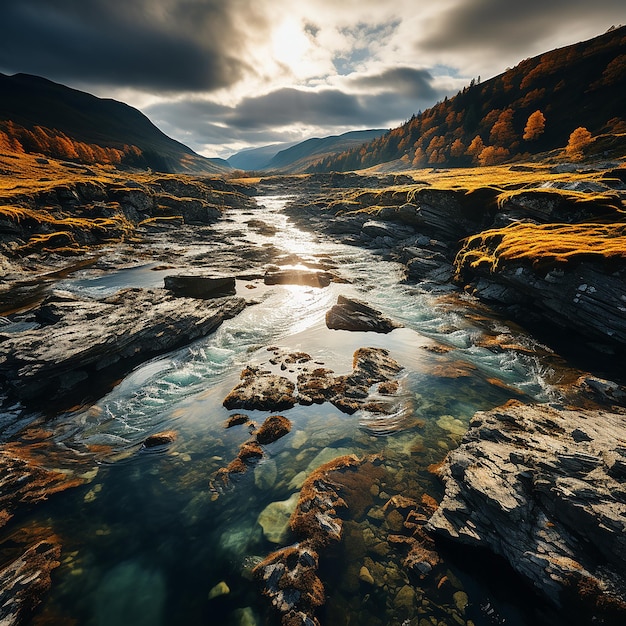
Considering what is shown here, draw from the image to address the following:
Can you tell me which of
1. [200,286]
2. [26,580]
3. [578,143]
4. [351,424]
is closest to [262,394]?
[351,424]

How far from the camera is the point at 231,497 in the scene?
14625 mm

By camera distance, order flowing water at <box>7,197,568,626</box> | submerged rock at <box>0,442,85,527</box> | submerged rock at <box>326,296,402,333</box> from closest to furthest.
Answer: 1. flowing water at <box>7,197,568,626</box>
2. submerged rock at <box>0,442,85,527</box>
3. submerged rock at <box>326,296,402,333</box>

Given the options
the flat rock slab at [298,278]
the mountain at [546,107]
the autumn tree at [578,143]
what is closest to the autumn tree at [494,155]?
the mountain at [546,107]

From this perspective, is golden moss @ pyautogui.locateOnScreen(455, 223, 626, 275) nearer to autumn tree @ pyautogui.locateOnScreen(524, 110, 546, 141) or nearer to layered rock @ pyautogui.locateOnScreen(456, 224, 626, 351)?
layered rock @ pyautogui.locateOnScreen(456, 224, 626, 351)

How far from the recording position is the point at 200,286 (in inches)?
1586

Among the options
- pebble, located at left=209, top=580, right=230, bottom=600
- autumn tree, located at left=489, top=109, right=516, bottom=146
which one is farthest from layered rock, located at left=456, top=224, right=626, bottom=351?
autumn tree, located at left=489, top=109, right=516, bottom=146

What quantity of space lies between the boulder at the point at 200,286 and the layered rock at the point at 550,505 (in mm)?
32380

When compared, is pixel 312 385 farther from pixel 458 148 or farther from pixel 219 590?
pixel 458 148

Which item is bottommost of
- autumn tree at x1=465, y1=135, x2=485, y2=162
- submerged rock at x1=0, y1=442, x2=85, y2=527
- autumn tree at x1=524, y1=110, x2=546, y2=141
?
submerged rock at x1=0, y1=442, x2=85, y2=527

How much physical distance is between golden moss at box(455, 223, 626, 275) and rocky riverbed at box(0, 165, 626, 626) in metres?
0.29

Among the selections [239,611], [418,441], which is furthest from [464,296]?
[239,611]

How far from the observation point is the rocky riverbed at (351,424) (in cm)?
1084

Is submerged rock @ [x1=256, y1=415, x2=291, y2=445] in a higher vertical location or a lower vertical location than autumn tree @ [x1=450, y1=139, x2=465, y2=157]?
lower

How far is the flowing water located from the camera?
10.7m
